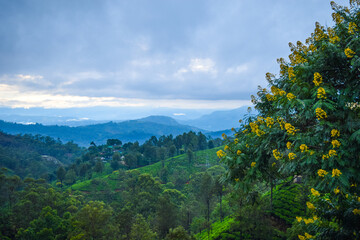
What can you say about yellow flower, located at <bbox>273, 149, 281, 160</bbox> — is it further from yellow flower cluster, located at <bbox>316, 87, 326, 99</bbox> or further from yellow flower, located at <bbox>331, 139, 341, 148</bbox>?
yellow flower cluster, located at <bbox>316, 87, 326, 99</bbox>

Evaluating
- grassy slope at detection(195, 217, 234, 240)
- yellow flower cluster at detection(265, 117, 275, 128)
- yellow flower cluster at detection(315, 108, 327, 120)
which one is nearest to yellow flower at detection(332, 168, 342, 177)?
yellow flower cluster at detection(315, 108, 327, 120)

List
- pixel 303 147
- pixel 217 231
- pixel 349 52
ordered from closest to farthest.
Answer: pixel 303 147 < pixel 349 52 < pixel 217 231

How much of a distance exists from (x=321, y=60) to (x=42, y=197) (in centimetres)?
3655

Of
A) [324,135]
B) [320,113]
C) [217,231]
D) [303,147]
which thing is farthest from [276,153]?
[217,231]

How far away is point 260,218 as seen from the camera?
14180mm

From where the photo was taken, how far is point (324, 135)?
3.78 metres

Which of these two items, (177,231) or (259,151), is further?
A: (177,231)

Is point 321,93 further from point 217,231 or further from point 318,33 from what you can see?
point 217,231

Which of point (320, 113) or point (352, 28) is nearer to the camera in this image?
point (320, 113)

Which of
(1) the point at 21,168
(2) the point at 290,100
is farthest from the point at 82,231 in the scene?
(1) the point at 21,168

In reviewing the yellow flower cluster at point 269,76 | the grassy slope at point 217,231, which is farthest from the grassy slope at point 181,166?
the yellow flower cluster at point 269,76

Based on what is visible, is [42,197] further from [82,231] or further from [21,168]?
[21,168]

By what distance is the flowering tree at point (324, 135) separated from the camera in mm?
3527

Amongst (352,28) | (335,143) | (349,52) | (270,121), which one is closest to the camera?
(335,143)
